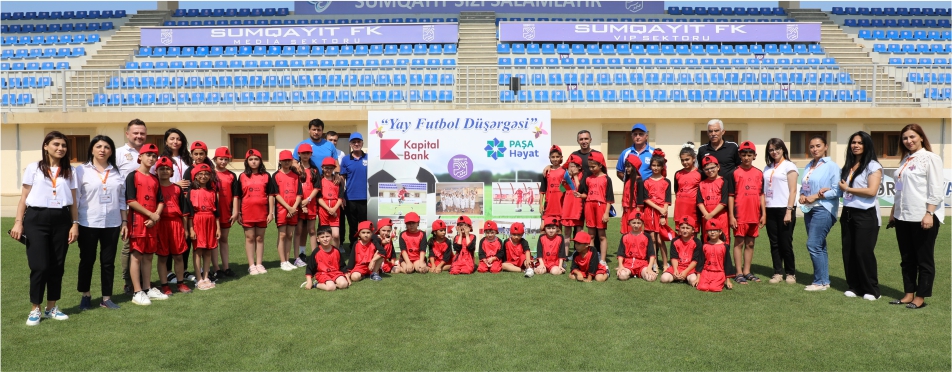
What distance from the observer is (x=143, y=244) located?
6.60 meters

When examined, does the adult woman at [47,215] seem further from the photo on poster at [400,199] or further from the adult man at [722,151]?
the adult man at [722,151]

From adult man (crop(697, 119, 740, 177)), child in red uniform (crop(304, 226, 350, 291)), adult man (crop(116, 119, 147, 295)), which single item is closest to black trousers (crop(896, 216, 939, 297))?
adult man (crop(697, 119, 740, 177))

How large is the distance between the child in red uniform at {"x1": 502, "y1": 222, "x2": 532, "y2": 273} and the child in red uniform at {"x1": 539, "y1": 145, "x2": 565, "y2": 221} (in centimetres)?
45

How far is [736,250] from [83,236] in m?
6.50

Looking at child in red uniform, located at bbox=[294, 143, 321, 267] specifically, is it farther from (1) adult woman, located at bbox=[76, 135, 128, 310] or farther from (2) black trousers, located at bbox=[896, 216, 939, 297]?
(2) black trousers, located at bbox=[896, 216, 939, 297]

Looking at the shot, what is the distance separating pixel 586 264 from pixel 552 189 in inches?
54.8

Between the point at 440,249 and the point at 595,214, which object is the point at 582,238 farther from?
the point at 440,249

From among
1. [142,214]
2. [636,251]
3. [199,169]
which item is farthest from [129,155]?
[636,251]

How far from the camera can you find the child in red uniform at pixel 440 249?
27.4 ft

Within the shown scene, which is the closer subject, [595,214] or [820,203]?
[820,203]

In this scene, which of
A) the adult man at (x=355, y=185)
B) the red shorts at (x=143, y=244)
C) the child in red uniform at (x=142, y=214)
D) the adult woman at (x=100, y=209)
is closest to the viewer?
the adult woman at (x=100, y=209)

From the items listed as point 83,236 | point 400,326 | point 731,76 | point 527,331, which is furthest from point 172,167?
point 731,76

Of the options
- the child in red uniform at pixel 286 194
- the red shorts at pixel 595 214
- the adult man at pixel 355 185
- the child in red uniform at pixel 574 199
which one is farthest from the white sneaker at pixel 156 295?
the red shorts at pixel 595 214

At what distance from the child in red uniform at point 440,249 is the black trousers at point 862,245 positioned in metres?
4.26
